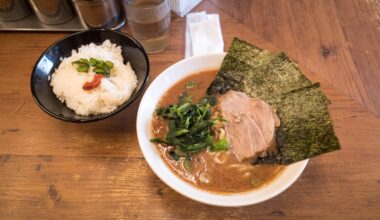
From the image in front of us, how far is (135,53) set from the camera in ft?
4.86

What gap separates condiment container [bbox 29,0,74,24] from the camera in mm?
1671

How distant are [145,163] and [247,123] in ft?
1.49

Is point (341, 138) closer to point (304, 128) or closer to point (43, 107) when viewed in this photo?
point (304, 128)

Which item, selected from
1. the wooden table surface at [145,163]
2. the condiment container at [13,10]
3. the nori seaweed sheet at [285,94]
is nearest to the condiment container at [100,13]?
the wooden table surface at [145,163]

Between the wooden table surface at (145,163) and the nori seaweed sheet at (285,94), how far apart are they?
6.5 inches

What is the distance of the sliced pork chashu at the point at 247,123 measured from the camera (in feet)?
3.95

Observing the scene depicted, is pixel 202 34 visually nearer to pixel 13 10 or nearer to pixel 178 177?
pixel 178 177

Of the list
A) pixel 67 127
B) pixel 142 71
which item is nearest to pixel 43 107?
pixel 67 127

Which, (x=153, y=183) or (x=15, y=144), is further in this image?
(x=15, y=144)

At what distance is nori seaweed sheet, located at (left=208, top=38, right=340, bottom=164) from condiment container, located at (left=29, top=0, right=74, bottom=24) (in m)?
0.98

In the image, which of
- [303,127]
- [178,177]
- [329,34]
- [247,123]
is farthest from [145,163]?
[329,34]

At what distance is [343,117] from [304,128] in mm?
302

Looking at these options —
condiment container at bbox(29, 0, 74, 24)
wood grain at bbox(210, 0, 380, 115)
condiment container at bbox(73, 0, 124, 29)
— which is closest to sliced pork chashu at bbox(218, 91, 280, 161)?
wood grain at bbox(210, 0, 380, 115)

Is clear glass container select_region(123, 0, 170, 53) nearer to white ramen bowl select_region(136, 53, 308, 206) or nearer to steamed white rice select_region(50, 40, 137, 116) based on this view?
steamed white rice select_region(50, 40, 137, 116)
